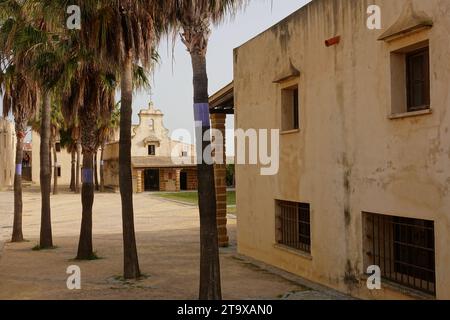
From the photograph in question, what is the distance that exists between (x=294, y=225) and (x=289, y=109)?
2797 millimetres

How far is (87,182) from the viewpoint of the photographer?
15602 mm

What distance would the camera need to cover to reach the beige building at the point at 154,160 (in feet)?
178

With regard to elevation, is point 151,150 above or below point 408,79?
above

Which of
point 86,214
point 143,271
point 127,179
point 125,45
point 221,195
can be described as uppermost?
point 125,45

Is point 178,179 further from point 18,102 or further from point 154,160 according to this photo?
point 18,102

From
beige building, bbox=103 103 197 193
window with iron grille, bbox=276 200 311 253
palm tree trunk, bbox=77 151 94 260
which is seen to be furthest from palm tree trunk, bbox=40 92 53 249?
beige building, bbox=103 103 197 193

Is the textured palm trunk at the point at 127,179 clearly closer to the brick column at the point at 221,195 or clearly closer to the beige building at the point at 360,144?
the beige building at the point at 360,144

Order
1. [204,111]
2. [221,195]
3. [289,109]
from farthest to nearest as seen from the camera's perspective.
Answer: [221,195] < [289,109] < [204,111]

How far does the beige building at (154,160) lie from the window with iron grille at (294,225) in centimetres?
4029

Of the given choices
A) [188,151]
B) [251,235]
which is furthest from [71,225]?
[188,151]

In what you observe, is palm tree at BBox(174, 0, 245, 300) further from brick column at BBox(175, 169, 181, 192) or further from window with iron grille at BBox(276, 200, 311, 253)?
brick column at BBox(175, 169, 181, 192)

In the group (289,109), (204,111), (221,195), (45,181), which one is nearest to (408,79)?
(204,111)

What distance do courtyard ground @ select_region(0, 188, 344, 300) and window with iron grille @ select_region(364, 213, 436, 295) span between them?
1.32m

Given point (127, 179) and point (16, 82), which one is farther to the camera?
point (16, 82)
